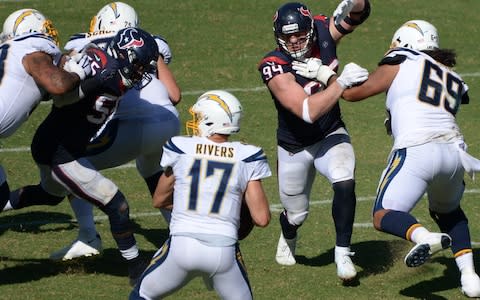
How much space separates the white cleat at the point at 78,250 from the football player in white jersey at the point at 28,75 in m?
1.02

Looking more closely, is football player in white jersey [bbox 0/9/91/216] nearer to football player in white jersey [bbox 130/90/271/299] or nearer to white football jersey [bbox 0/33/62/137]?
white football jersey [bbox 0/33/62/137]

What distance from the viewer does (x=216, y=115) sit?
19.3 ft

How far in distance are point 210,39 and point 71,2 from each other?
81.6 inches

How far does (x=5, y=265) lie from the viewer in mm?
7750

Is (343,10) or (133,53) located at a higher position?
(343,10)

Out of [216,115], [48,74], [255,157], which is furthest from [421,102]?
[48,74]

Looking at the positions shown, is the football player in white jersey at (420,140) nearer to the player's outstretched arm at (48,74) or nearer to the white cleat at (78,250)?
the player's outstretched arm at (48,74)

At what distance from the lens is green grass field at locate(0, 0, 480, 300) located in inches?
291

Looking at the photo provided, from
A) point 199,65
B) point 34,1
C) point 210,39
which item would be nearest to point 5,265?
point 199,65

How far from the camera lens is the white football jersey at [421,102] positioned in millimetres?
6848

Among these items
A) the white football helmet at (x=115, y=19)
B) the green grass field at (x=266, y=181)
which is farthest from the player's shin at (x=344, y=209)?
the white football helmet at (x=115, y=19)

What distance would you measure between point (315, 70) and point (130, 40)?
4.00 ft

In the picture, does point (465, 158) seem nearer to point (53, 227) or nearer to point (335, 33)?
point (335, 33)

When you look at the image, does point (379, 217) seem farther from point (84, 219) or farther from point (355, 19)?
point (84, 219)
